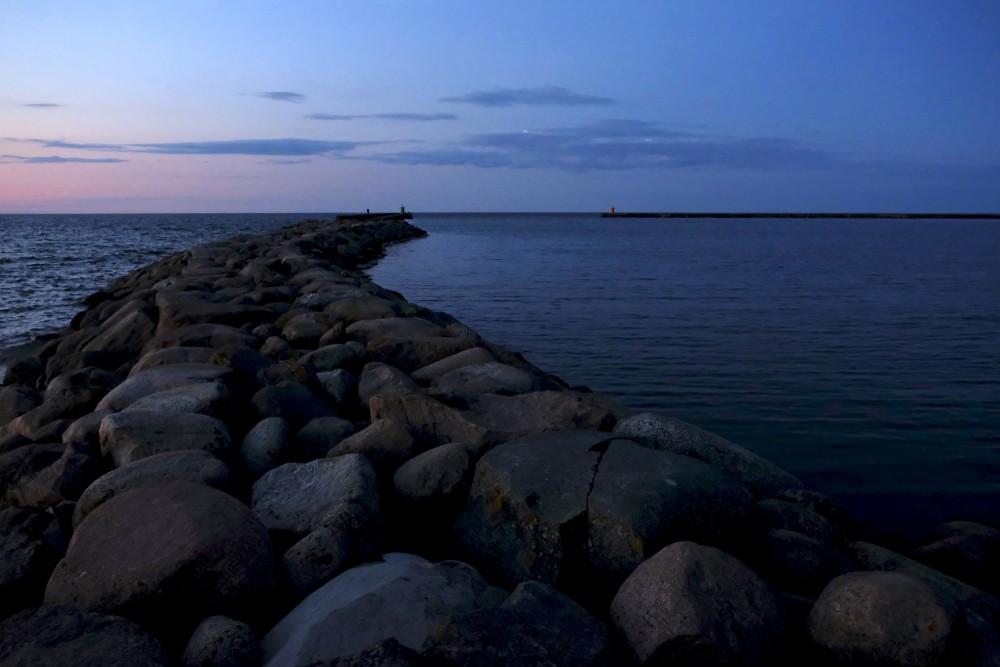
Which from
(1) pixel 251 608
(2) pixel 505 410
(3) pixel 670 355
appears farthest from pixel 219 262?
(1) pixel 251 608

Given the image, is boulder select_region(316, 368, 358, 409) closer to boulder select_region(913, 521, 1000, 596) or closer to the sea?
the sea

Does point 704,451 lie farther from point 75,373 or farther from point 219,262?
point 219,262

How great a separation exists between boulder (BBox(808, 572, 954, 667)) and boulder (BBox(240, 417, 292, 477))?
2473 millimetres

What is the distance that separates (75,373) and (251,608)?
3669 millimetres

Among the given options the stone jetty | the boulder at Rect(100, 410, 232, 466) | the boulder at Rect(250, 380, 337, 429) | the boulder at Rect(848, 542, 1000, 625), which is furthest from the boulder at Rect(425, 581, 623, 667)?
the boulder at Rect(250, 380, 337, 429)

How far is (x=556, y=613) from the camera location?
2479mm

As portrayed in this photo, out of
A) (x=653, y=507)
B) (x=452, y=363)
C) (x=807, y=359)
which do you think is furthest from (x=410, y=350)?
(x=807, y=359)

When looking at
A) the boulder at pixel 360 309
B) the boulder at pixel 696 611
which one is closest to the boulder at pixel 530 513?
the boulder at pixel 696 611

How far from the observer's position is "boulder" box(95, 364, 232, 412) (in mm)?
4742

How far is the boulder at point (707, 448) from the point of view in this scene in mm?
4090

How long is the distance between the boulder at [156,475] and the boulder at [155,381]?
126cm

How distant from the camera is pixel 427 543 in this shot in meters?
3.51

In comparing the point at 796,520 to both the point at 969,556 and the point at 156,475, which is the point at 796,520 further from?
the point at 156,475

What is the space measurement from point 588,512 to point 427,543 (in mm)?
789
